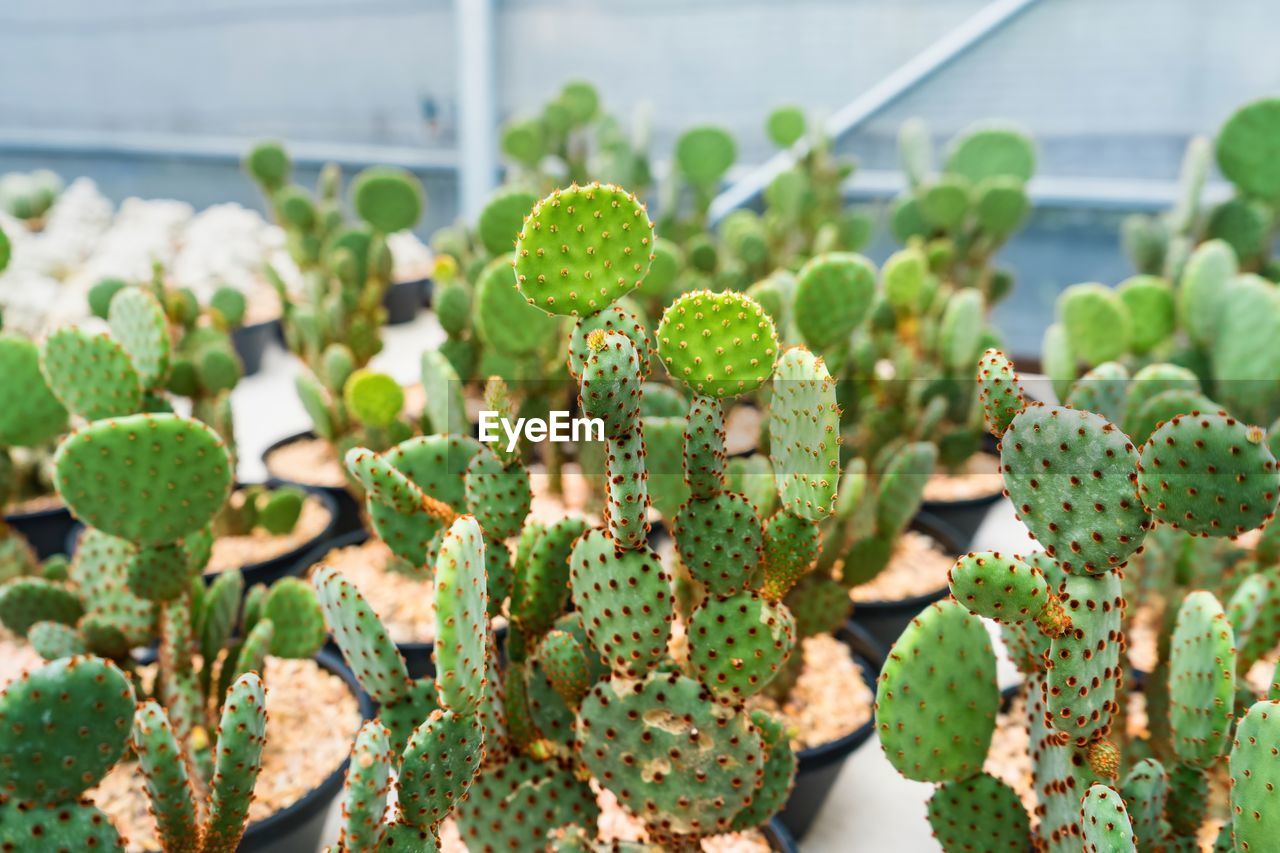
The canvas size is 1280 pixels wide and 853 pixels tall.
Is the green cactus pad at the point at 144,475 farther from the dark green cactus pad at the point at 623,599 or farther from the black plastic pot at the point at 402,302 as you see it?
the black plastic pot at the point at 402,302

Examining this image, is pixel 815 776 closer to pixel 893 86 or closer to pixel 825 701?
pixel 825 701

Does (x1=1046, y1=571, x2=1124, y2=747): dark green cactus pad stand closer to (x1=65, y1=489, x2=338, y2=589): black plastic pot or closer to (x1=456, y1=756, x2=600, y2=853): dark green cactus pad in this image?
(x1=456, y1=756, x2=600, y2=853): dark green cactus pad

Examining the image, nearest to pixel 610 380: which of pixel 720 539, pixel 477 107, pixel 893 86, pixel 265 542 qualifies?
pixel 720 539

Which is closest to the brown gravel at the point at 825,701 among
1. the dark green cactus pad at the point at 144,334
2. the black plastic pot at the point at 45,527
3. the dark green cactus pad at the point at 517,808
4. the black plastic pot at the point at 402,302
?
the dark green cactus pad at the point at 517,808

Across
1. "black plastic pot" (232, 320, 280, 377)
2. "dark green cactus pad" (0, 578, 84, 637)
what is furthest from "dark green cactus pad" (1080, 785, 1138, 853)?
"black plastic pot" (232, 320, 280, 377)

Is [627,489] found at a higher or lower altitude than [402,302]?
higher

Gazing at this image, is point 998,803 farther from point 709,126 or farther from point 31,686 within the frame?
point 709,126
